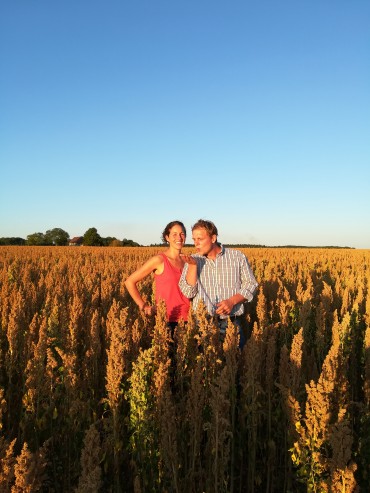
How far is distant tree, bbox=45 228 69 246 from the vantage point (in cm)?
7725

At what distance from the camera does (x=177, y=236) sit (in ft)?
13.9

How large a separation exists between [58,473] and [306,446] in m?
1.75

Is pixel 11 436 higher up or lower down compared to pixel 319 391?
lower down

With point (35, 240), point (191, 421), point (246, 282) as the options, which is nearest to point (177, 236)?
point (246, 282)

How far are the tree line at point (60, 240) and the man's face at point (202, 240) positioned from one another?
49845mm

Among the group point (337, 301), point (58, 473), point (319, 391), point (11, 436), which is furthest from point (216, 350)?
point (337, 301)

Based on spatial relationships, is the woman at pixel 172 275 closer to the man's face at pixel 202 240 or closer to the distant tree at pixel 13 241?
the man's face at pixel 202 240

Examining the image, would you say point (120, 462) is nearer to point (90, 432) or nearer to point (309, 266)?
point (90, 432)

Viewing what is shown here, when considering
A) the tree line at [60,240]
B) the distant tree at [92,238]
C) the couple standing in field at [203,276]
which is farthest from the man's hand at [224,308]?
the distant tree at [92,238]

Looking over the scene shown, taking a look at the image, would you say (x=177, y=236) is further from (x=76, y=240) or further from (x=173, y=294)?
(x=76, y=240)

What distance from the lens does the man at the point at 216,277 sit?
3.97 metres

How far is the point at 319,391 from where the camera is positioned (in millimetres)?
2385

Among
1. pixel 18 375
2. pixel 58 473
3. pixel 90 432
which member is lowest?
pixel 58 473

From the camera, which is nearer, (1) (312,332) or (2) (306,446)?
(2) (306,446)
